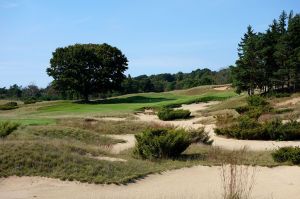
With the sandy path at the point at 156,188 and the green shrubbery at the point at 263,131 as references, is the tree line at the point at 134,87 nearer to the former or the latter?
the green shrubbery at the point at 263,131

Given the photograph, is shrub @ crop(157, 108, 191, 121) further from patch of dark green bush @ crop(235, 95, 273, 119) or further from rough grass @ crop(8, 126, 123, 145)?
rough grass @ crop(8, 126, 123, 145)

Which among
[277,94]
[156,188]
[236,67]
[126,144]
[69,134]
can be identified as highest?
[236,67]

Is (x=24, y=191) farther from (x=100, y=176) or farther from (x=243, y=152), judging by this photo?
(x=243, y=152)

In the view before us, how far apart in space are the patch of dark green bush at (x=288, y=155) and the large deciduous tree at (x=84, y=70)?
178 feet

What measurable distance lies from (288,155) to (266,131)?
810cm

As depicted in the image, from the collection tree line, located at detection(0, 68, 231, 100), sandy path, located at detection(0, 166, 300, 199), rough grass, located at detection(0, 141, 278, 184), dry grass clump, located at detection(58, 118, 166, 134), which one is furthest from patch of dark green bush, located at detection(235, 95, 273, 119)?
tree line, located at detection(0, 68, 231, 100)

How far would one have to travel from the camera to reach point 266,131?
23516 millimetres

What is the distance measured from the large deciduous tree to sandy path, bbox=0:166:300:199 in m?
56.2

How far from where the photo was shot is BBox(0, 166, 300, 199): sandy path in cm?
1112

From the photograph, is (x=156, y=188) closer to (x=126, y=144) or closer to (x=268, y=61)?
(x=126, y=144)

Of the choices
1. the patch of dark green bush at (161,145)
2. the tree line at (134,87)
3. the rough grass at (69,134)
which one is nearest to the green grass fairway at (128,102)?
the tree line at (134,87)

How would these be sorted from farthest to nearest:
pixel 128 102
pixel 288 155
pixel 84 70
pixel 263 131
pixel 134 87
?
pixel 134 87 < pixel 84 70 < pixel 128 102 < pixel 263 131 < pixel 288 155

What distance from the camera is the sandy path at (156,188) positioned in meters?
11.1

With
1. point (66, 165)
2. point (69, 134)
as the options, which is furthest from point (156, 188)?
point (69, 134)
